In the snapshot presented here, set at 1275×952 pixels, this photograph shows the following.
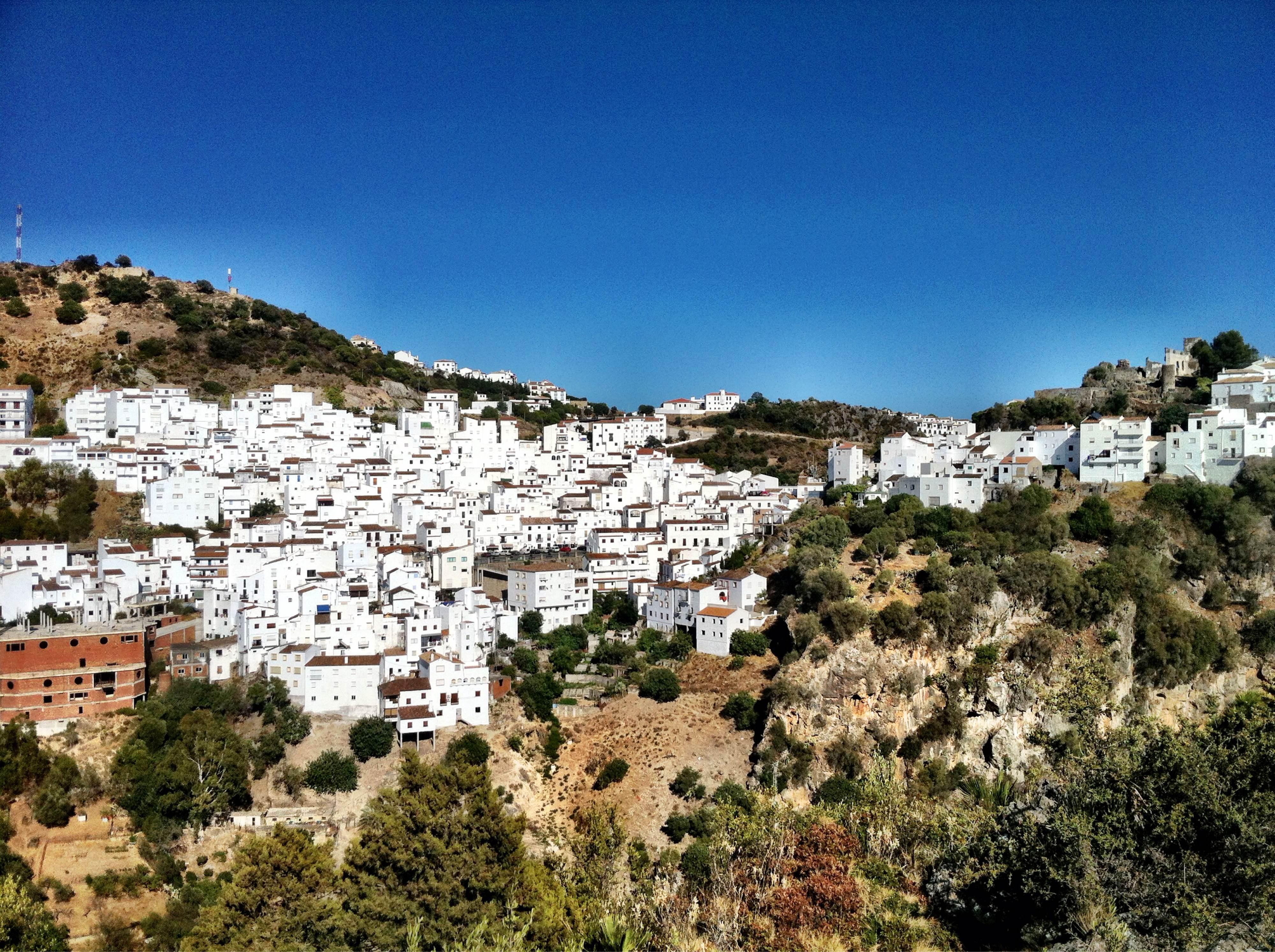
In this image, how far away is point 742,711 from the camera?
86.8 ft

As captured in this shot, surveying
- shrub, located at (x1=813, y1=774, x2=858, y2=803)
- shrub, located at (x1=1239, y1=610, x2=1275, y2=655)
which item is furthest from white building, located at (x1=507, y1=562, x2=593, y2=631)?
shrub, located at (x1=1239, y1=610, x2=1275, y2=655)

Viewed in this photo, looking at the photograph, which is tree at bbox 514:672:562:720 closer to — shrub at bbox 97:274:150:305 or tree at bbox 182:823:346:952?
tree at bbox 182:823:346:952

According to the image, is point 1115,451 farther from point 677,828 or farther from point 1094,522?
point 677,828

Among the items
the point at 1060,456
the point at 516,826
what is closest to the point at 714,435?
the point at 1060,456

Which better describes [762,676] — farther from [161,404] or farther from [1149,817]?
[161,404]

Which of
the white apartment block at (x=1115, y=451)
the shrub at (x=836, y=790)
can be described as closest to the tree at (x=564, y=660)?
the shrub at (x=836, y=790)

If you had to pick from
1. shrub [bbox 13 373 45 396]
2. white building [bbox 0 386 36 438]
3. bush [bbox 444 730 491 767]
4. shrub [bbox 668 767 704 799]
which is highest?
shrub [bbox 13 373 45 396]

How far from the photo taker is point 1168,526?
32438 millimetres

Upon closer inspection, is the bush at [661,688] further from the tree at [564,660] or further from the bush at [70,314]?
the bush at [70,314]

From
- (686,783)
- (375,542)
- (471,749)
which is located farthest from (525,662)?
(375,542)

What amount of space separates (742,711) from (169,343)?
4312 centimetres

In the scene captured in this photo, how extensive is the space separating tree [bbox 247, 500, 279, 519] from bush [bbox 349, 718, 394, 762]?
13.4 m

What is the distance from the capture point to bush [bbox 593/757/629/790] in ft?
82.0

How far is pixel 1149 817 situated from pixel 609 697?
1817 cm
